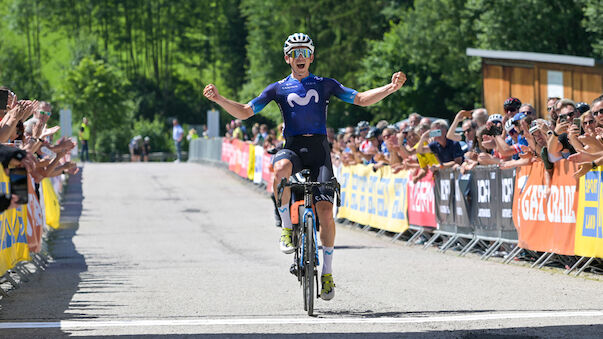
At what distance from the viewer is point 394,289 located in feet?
35.5

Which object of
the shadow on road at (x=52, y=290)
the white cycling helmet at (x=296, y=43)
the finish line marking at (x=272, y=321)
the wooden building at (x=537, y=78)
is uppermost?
the wooden building at (x=537, y=78)

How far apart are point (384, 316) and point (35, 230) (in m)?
6.02

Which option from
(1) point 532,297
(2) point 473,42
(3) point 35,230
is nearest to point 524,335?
(1) point 532,297

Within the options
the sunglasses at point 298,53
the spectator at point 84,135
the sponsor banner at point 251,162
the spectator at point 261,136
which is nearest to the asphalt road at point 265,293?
the sunglasses at point 298,53

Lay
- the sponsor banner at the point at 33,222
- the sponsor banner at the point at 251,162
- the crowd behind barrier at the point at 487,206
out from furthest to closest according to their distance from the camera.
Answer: the sponsor banner at the point at 251,162, the sponsor banner at the point at 33,222, the crowd behind barrier at the point at 487,206

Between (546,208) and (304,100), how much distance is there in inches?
182

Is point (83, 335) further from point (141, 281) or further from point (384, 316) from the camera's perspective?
point (141, 281)

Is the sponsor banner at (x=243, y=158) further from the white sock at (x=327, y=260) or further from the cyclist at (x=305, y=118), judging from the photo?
the white sock at (x=327, y=260)

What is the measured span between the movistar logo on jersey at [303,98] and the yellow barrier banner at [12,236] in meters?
2.77

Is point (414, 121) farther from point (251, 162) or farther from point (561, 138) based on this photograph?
point (251, 162)

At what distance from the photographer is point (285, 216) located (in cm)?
952

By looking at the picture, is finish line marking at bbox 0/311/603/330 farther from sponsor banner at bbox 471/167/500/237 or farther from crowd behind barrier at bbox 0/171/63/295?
sponsor banner at bbox 471/167/500/237

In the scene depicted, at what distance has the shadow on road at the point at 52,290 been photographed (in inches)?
358

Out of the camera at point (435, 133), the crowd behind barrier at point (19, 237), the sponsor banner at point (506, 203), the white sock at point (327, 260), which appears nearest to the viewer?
the white sock at point (327, 260)
